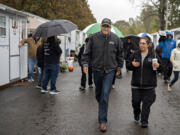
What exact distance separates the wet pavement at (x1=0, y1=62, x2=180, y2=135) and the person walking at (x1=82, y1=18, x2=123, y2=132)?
0.55 metres

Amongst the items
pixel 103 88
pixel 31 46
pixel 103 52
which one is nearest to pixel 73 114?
pixel 103 88

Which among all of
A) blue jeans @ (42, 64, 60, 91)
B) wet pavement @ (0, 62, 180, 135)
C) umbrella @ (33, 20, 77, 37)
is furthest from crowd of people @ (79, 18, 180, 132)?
blue jeans @ (42, 64, 60, 91)

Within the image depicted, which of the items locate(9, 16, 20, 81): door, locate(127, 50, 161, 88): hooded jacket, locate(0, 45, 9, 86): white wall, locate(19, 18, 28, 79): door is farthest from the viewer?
locate(19, 18, 28, 79): door

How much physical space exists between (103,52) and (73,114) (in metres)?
1.73

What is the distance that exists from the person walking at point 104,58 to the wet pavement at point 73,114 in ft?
1.82

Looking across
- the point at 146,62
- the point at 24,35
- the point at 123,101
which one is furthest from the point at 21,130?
the point at 24,35

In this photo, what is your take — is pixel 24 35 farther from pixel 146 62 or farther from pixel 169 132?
pixel 169 132

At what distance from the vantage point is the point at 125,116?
5.44 meters

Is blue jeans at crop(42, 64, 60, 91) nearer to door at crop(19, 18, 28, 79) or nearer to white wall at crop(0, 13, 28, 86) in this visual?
white wall at crop(0, 13, 28, 86)

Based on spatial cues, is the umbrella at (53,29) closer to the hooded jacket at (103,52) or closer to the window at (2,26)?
the window at (2,26)

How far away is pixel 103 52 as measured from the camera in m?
4.54

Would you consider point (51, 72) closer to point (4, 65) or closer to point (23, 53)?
point (4, 65)

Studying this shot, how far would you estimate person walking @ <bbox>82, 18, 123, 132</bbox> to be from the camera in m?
4.54

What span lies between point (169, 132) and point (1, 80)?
546 centimetres
